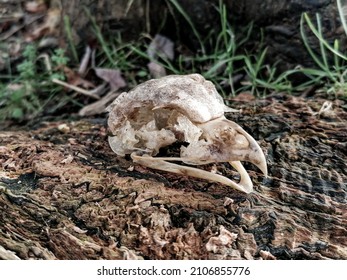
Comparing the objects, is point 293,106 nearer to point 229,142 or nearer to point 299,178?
point 299,178

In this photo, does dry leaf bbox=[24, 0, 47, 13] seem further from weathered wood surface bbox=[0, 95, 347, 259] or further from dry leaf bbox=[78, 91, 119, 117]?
weathered wood surface bbox=[0, 95, 347, 259]

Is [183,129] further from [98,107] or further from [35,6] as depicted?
[35,6]

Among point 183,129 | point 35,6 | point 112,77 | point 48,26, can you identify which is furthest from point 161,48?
point 183,129

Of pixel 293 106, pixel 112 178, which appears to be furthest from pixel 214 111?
pixel 293 106

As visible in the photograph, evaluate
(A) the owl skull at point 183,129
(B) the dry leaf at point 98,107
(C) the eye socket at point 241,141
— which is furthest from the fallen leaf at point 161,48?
(C) the eye socket at point 241,141

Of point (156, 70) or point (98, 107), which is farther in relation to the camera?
point (156, 70)

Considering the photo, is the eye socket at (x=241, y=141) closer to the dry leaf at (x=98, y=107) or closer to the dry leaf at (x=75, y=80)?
the dry leaf at (x=98, y=107)
